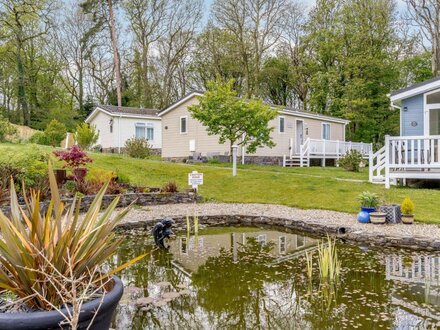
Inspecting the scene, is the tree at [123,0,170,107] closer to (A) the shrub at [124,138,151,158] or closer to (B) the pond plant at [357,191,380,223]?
(A) the shrub at [124,138,151,158]

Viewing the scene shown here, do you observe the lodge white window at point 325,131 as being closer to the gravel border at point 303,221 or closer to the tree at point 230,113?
the tree at point 230,113

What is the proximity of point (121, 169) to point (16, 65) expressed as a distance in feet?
71.7

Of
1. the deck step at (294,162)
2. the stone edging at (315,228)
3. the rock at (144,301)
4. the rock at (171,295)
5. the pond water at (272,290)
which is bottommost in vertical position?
the pond water at (272,290)

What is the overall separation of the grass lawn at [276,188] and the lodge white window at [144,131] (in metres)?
9.60

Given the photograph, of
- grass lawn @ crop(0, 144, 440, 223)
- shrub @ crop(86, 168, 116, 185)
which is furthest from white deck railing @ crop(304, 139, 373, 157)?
shrub @ crop(86, 168, 116, 185)

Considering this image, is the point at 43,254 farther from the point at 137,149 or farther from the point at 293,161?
the point at 293,161

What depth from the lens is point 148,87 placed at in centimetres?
3322

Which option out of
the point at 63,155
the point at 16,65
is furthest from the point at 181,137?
the point at 16,65

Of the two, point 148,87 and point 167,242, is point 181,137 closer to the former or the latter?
point 148,87

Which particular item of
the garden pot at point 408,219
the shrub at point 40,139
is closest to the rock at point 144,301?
the garden pot at point 408,219

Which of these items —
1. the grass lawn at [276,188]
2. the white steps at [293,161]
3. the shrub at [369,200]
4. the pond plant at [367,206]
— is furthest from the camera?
the white steps at [293,161]

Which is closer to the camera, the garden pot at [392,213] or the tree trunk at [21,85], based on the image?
the garden pot at [392,213]

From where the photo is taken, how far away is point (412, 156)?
1142 centimetres

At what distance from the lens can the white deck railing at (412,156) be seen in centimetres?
1131
